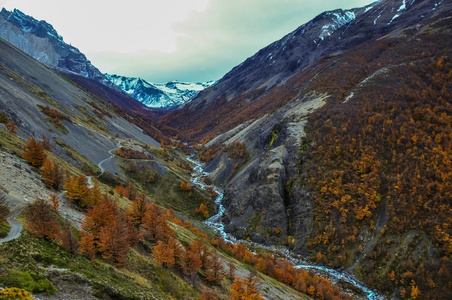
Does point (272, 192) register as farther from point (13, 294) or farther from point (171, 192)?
point (13, 294)

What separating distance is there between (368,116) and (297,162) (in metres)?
19.9

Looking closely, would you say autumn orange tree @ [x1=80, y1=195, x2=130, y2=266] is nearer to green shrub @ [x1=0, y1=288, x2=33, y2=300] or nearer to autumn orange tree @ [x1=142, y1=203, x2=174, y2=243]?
autumn orange tree @ [x1=142, y1=203, x2=174, y2=243]

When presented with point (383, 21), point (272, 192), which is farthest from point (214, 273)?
point (383, 21)

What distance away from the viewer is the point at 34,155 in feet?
74.3

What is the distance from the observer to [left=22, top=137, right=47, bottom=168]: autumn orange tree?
22.3 meters

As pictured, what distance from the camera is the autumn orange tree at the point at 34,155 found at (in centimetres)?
2231

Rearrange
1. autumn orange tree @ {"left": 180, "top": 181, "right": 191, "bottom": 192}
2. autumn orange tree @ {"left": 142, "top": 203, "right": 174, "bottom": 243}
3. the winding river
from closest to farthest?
autumn orange tree @ {"left": 142, "top": 203, "right": 174, "bottom": 243} < the winding river < autumn orange tree @ {"left": 180, "top": 181, "right": 191, "bottom": 192}

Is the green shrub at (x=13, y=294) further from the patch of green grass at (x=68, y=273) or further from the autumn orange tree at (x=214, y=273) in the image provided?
the autumn orange tree at (x=214, y=273)

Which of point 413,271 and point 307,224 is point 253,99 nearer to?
point 307,224

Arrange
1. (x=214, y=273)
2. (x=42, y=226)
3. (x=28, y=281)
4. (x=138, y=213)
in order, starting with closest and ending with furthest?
1. (x=28, y=281)
2. (x=42, y=226)
3. (x=214, y=273)
4. (x=138, y=213)

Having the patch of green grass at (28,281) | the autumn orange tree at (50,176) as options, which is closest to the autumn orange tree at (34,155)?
the autumn orange tree at (50,176)

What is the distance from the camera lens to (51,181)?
66.8 ft

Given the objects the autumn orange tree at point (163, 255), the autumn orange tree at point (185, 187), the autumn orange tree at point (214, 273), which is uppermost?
the autumn orange tree at point (163, 255)

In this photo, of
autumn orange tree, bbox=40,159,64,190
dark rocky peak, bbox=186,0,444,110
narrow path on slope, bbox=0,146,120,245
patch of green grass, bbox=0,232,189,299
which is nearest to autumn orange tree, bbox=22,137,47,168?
autumn orange tree, bbox=40,159,64,190
